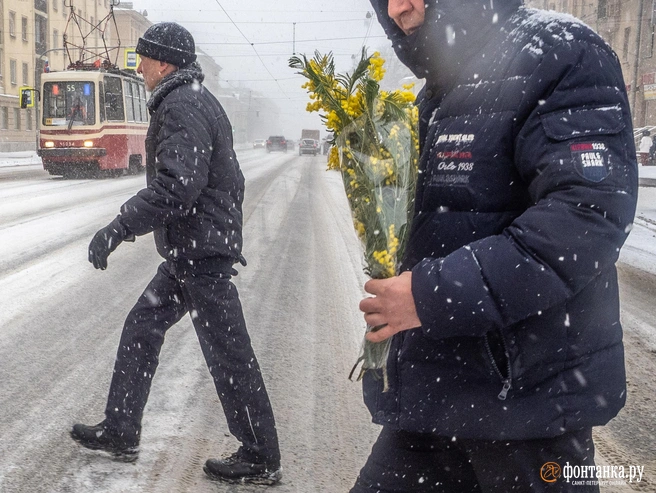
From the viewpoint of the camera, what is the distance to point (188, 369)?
4.95 meters

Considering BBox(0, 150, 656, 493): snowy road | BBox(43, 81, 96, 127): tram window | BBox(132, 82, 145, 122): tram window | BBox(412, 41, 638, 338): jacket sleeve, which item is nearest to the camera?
BBox(412, 41, 638, 338): jacket sleeve

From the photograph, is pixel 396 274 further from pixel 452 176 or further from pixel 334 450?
pixel 334 450

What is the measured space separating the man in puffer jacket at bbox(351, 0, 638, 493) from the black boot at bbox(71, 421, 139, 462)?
6.84 ft

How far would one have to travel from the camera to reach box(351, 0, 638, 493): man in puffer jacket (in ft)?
4.55

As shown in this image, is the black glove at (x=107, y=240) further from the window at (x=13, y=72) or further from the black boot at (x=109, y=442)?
the window at (x=13, y=72)

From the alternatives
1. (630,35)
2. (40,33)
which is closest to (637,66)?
(630,35)

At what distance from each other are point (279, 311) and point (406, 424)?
16.4 feet

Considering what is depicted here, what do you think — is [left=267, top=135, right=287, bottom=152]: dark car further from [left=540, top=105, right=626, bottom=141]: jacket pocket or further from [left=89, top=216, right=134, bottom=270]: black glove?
[left=540, top=105, right=626, bottom=141]: jacket pocket

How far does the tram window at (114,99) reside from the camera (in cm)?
2288

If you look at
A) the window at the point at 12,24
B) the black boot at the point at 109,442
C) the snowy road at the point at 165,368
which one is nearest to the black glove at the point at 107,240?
the black boot at the point at 109,442

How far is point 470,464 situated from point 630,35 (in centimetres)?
5383

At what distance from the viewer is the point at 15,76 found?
2201 inches

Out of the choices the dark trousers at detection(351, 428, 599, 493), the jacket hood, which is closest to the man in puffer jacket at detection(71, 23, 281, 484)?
the dark trousers at detection(351, 428, 599, 493)

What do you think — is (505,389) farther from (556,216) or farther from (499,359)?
(556,216)
